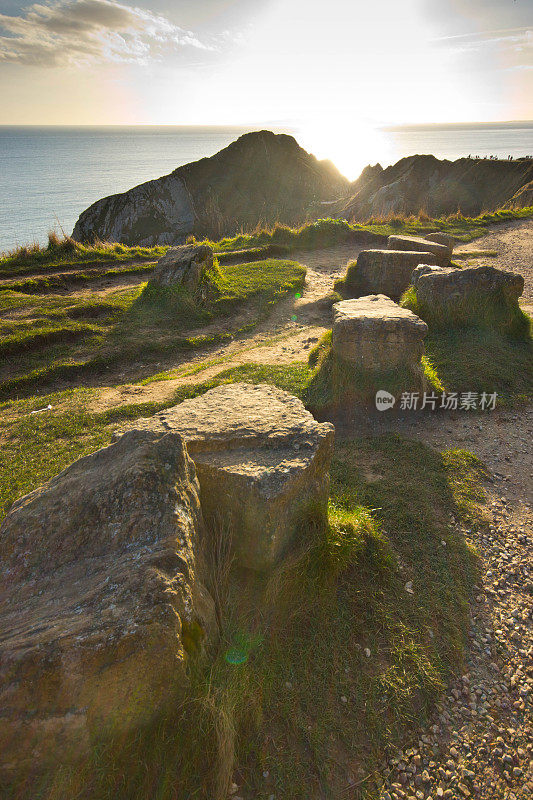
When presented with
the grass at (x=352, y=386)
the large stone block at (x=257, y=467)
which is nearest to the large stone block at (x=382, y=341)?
the grass at (x=352, y=386)

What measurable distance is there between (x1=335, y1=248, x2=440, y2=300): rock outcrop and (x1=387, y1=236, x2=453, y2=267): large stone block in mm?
309

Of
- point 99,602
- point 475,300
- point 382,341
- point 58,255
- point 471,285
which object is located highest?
point 58,255

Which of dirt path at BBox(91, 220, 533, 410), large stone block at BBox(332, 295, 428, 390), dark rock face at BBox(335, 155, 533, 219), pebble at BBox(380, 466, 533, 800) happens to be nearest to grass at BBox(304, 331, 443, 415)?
large stone block at BBox(332, 295, 428, 390)

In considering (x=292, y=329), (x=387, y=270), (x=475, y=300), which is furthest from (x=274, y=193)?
(x=475, y=300)

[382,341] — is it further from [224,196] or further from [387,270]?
[224,196]

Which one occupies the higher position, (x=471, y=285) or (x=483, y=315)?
(x=471, y=285)

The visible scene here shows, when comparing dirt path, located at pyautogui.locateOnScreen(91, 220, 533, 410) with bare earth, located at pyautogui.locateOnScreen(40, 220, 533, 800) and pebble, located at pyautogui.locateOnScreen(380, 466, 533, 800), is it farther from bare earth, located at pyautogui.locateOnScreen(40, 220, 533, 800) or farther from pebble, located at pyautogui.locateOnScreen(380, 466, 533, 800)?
pebble, located at pyautogui.locateOnScreen(380, 466, 533, 800)

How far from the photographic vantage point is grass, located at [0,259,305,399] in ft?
31.3

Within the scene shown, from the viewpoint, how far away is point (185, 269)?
12.7 m

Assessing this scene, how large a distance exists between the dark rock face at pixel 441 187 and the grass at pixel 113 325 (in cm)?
3304

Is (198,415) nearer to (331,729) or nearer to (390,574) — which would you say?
(390,574)

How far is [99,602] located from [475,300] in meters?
9.19

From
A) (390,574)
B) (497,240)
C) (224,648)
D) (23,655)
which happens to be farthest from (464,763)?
(497,240)

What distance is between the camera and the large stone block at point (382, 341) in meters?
7.31
